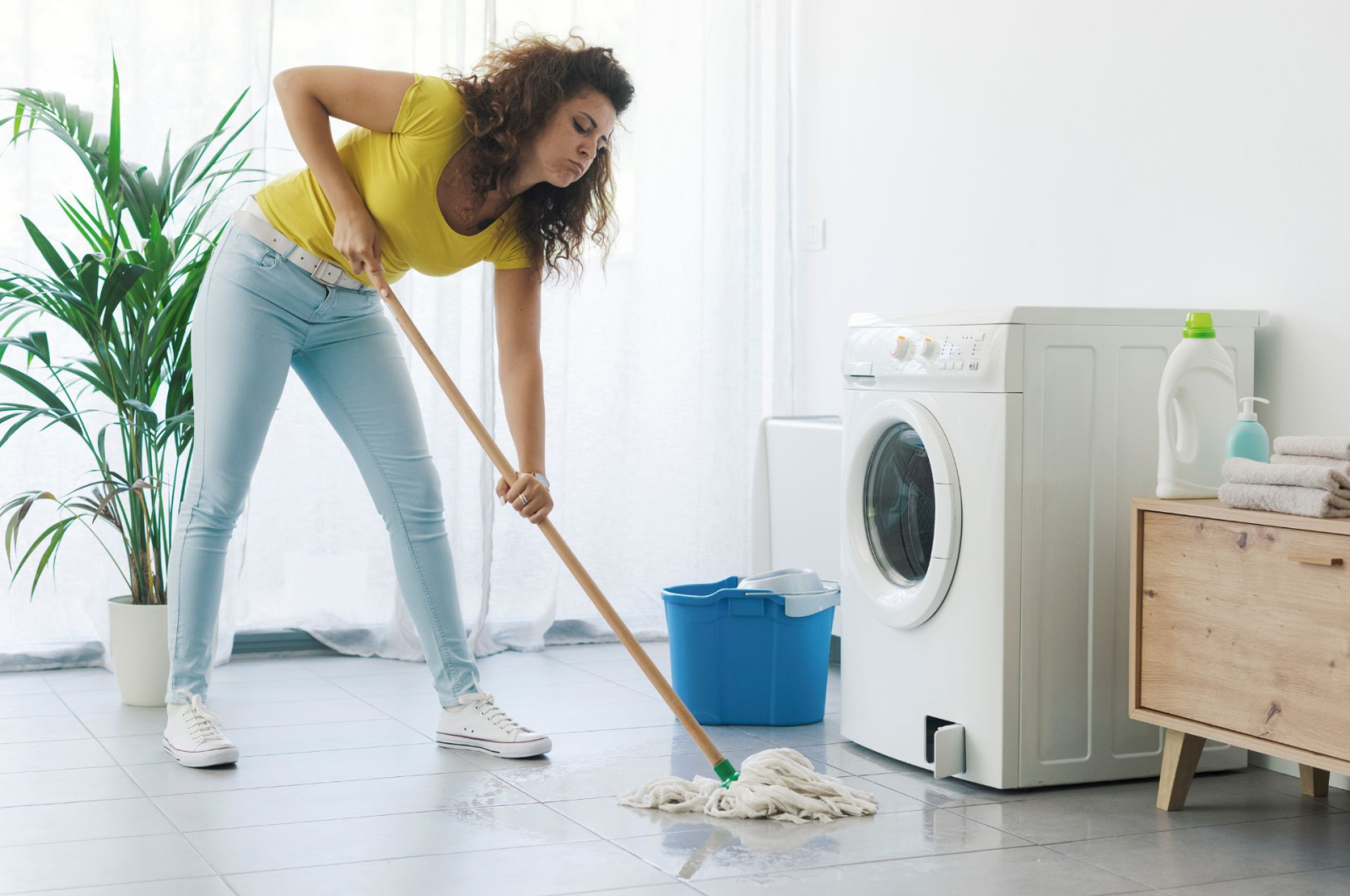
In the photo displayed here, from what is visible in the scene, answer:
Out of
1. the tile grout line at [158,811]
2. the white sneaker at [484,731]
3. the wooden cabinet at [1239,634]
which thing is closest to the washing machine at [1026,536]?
the wooden cabinet at [1239,634]

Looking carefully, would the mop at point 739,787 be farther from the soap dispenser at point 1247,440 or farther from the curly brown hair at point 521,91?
the soap dispenser at point 1247,440

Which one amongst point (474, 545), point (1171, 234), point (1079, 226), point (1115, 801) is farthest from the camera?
point (474, 545)

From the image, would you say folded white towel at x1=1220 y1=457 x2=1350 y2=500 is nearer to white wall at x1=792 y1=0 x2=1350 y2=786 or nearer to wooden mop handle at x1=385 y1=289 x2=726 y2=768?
white wall at x1=792 y1=0 x2=1350 y2=786

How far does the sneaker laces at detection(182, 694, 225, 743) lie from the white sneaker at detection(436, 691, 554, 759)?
0.39 meters

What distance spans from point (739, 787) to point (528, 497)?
0.57 meters

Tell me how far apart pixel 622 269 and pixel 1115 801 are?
6.76 feet

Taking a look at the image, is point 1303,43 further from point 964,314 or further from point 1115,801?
point 1115,801

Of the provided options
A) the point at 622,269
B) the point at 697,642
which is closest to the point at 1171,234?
the point at 697,642

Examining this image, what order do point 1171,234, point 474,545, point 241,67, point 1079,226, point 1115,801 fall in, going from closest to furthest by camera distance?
point 1115,801 → point 1171,234 → point 1079,226 → point 241,67 → point 474,545

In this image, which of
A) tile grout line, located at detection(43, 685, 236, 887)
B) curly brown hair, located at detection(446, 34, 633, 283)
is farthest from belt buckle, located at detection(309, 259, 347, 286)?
tile grout line, located at detection(43, 685, 236, 887)

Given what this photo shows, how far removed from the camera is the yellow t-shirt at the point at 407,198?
2.21 metres

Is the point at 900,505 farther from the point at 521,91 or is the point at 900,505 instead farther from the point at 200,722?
the point at 200,722

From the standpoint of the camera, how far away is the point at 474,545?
3.55 m

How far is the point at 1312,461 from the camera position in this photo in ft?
6.45
